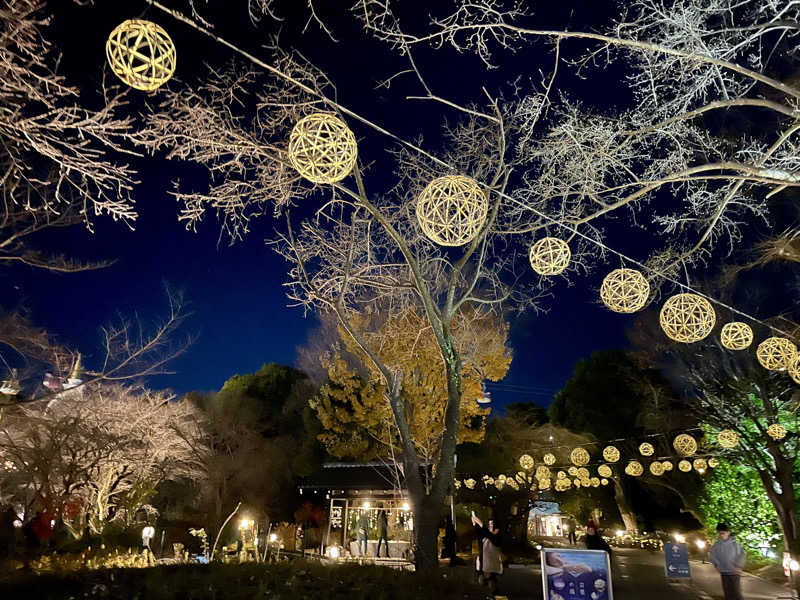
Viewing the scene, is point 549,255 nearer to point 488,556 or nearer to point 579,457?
point 488,556

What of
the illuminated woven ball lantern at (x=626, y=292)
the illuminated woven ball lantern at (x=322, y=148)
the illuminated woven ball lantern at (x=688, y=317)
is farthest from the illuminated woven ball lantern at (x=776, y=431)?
the illuminated woven ball lantern at (x=322, y=148)

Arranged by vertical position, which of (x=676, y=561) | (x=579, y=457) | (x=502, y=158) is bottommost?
(x=676, y=561)

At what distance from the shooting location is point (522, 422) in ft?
84.9

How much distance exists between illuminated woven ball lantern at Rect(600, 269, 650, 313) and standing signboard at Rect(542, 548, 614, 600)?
131 inches

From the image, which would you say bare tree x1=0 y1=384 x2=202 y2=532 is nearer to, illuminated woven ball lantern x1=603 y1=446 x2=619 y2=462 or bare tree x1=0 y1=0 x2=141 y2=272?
bare tree x1=0 y1=0 x2=141 y2=272

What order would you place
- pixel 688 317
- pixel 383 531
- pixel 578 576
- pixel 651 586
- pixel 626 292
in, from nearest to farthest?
1. pixel 578 576
2. pixel 626 292
3. pixel 688 317
4. pixel 651 586
5. pixel 383 531

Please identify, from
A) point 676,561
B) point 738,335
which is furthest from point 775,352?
point 676,561

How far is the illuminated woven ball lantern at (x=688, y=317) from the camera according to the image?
8.16 metres

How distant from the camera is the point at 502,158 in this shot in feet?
30.0

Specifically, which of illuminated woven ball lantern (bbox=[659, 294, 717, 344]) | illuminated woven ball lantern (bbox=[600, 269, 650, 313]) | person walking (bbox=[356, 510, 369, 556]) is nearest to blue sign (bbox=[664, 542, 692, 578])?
illuminated woven ball lantern (bbox=[659, 294, 717, 344])

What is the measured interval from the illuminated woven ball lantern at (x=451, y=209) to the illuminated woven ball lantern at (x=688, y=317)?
3.59m

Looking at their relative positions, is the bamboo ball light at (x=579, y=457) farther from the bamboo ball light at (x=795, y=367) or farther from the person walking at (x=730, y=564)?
the bamboo ball light at (x=795, y=367)

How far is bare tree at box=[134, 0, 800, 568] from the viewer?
6.37 m

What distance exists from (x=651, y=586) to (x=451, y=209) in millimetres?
12307
